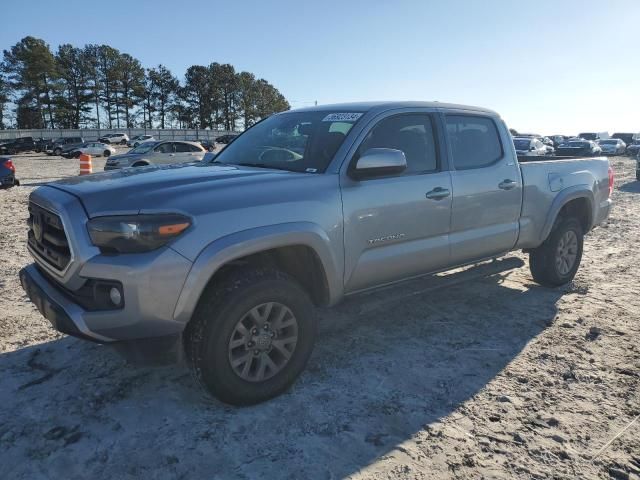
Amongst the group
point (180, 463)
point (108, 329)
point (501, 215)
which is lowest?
point (180, 463)

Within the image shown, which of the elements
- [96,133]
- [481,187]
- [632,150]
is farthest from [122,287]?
[96,133]

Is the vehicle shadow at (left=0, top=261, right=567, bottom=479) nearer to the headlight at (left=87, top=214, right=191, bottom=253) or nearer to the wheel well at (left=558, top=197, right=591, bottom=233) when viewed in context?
the headlight at (left=87, top=214, right=191, bottom=253)

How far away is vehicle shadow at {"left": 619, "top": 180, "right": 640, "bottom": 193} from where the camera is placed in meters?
16.0

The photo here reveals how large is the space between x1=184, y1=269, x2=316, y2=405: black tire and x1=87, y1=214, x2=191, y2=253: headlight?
476 millimetres

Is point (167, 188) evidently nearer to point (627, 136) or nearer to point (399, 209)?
point (399, 209)

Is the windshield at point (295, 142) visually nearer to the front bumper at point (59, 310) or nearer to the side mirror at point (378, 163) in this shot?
the side mirror at point (378, 163)

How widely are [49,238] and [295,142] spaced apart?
1.87 m

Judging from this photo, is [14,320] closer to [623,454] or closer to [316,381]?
[316,381]

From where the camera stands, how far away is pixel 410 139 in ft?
13.2

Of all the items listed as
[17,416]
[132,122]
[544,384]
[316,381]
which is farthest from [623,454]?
[132,122]

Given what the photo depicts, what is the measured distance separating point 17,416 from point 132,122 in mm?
88693

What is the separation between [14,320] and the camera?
14.7ft

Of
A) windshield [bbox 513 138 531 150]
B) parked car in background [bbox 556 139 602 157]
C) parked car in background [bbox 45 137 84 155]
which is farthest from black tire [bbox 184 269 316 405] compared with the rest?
parked car in background [bbox 45 137 84 155]

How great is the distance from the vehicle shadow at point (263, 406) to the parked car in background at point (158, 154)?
48.6 ft
